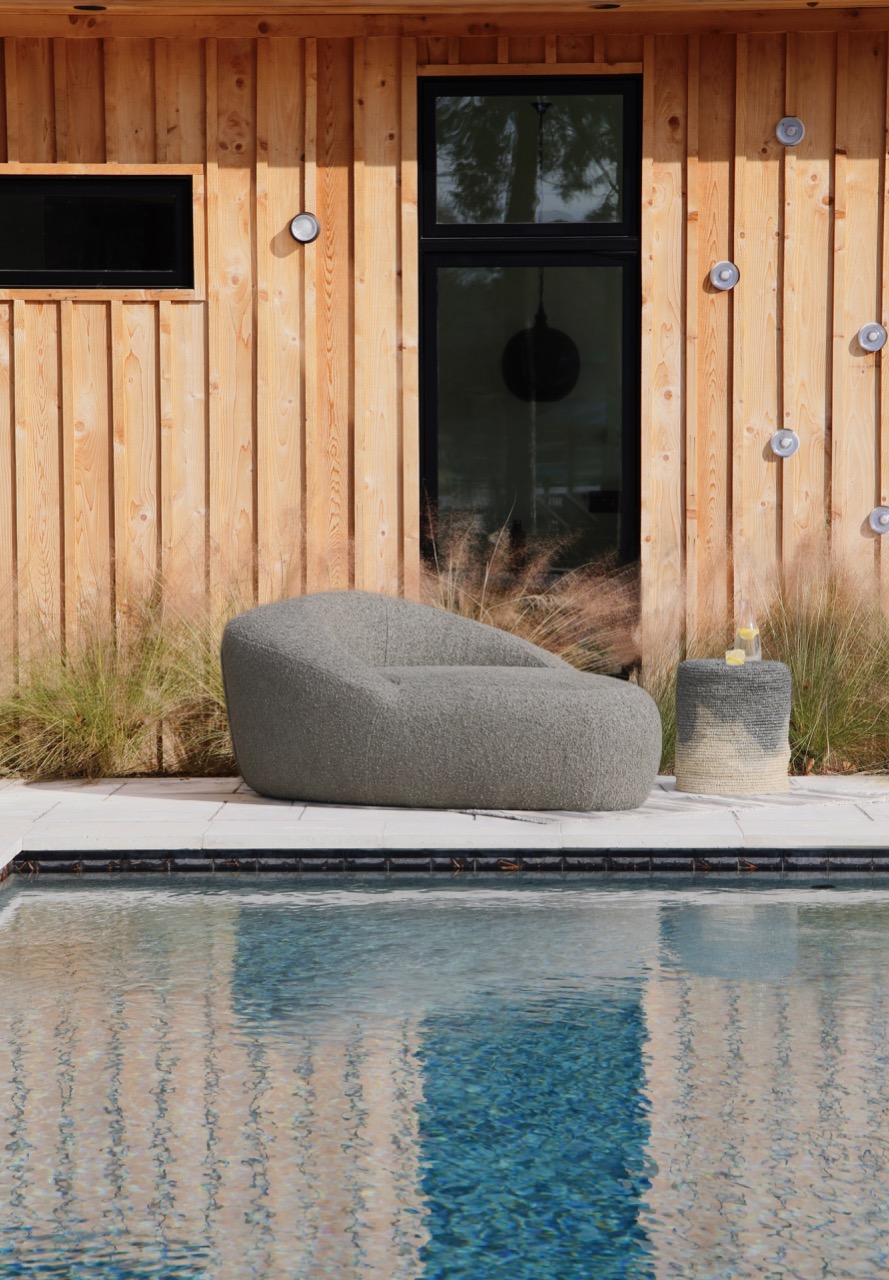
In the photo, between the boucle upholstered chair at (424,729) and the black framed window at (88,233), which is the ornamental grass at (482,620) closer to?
the boucle upholstered chair at (424,729)

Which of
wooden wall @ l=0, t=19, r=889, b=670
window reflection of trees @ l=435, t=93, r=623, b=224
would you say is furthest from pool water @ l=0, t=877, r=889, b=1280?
window reflection of trees @ l=435, t=93, r=623, b=224

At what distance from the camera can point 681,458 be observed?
7.46 m

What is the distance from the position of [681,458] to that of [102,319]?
2.62 m

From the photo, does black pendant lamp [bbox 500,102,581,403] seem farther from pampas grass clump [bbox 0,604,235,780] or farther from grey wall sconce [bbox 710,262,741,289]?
pampas grass clump [bbox 0,604,235,780]

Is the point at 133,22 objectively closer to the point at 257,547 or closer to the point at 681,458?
the point at 257,547

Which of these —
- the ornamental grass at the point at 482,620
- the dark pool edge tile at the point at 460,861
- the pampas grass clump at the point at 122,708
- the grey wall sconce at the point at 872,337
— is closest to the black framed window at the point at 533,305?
the ornamental grass at the point at 482,620

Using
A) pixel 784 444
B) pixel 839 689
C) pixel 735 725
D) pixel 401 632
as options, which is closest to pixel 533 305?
pixel 784 444

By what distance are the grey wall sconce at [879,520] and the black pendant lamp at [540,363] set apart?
1.45 meters

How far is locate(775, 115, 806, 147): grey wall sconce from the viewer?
288 inches

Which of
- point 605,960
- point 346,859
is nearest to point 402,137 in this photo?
point 346,859

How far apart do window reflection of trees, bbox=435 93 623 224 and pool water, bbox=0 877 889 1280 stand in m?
3.73

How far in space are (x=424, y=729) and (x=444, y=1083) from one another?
98.5 inches

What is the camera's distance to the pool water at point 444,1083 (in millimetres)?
2539

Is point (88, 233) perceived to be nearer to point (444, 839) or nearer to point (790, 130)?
point (790, 130)
